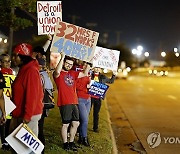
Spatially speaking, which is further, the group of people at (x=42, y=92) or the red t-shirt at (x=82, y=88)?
the red t-shirt at (x=82, y=88)

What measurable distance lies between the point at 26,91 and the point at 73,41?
2.17m

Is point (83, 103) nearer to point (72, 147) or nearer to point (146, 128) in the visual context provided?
point (72, 147)

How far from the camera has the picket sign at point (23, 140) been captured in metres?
4.75

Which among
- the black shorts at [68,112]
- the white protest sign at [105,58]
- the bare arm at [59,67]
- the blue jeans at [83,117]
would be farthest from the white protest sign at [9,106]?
the white protest sign at [105,58]

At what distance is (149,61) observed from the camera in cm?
9275

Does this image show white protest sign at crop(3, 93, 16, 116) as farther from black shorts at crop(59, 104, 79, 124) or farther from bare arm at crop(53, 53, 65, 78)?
black shorts at crop(59, 104, 79, 124)

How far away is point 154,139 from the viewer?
9.89 m

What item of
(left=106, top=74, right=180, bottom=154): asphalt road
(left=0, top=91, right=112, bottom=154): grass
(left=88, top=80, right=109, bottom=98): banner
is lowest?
(left=106, top=74, right=180, bottom=154): asphalt road

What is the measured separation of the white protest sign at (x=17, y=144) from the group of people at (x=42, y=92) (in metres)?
0.19

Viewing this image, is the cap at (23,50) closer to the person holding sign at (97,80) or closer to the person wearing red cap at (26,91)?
the person wearing red cap at (26,91)

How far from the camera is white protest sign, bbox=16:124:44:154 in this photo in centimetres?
475

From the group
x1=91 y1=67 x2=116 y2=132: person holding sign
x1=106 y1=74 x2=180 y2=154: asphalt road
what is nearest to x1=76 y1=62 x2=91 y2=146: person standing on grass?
x1=91 y1=67 x2=116 y2=132: person holding sign

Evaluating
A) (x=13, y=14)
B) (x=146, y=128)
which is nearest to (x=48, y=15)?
(x=13, y=14)

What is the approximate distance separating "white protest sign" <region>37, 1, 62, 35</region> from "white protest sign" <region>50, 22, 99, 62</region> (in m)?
0.45
